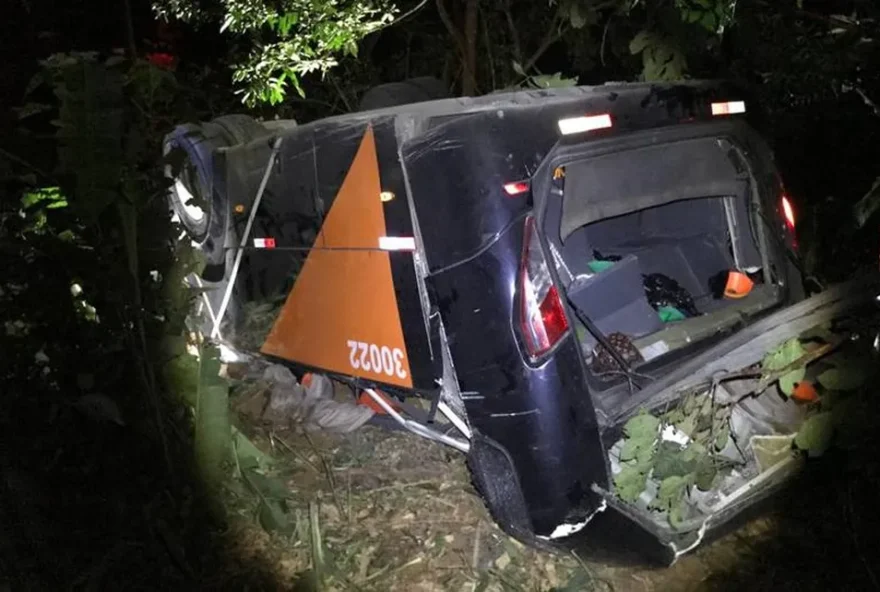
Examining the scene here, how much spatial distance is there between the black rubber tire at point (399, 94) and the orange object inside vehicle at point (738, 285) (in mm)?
2529

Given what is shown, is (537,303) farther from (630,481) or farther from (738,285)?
(738,285)

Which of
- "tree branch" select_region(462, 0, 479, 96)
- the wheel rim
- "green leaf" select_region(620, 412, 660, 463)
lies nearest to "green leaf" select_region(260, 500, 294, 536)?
"green leaf" select_region(620, 412, 660, 463)

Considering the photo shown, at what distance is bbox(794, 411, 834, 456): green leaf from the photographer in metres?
2.97

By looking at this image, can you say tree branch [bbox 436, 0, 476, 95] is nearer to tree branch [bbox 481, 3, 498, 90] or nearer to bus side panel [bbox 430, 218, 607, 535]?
tree branch [bbox 481, 3, 498, 90]

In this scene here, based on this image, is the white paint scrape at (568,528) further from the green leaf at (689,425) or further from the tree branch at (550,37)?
the tree branch at (550,37)

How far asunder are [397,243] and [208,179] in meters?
2.05

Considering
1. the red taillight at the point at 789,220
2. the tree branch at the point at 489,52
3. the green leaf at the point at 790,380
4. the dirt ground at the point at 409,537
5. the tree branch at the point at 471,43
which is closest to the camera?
the green leaf at the point at 790,380

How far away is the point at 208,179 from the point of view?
488cm

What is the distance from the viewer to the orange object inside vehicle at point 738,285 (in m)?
3.93

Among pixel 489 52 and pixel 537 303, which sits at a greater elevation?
pixel 489 52

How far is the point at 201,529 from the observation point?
3.51 meters

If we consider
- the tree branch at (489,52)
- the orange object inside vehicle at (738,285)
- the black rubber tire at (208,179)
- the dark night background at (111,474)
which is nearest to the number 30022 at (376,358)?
the dark night background at (111,474)

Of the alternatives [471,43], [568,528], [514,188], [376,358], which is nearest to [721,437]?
[568,528]

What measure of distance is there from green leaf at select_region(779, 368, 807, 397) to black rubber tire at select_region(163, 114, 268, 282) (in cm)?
311
